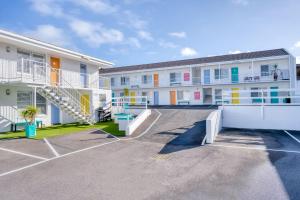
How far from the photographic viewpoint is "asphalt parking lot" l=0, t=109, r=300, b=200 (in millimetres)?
4625

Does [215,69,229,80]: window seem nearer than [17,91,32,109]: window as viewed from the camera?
No

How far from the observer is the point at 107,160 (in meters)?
7.16

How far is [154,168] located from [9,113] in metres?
12.0

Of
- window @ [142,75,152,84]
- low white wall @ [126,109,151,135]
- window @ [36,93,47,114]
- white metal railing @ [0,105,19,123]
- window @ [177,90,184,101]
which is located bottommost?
low white wall @ [126,109,151,135]

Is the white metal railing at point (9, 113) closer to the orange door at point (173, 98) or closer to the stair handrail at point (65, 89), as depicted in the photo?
the stair handrail at point (65, 89)

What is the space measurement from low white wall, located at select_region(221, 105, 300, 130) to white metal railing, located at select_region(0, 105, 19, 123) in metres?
14.2

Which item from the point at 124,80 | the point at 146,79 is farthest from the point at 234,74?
the point at 124,80

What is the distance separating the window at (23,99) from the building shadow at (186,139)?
1033cm

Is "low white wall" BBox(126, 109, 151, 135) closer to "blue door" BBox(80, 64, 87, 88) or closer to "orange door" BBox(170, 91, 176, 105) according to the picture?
"blue door" BBox(80, 64, 87, 88)

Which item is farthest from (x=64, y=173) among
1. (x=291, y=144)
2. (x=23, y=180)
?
(x=291, y=144)

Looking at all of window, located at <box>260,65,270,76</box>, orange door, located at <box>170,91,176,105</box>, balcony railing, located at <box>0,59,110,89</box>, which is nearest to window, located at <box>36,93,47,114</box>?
balcony railing, located at <box>0,59,110,89</box>

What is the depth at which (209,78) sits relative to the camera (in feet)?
94.4

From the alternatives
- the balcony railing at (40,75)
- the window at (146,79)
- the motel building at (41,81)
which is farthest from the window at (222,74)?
the motel building at (41,81)

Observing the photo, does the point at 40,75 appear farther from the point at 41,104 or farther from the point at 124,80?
the point at 124,80
